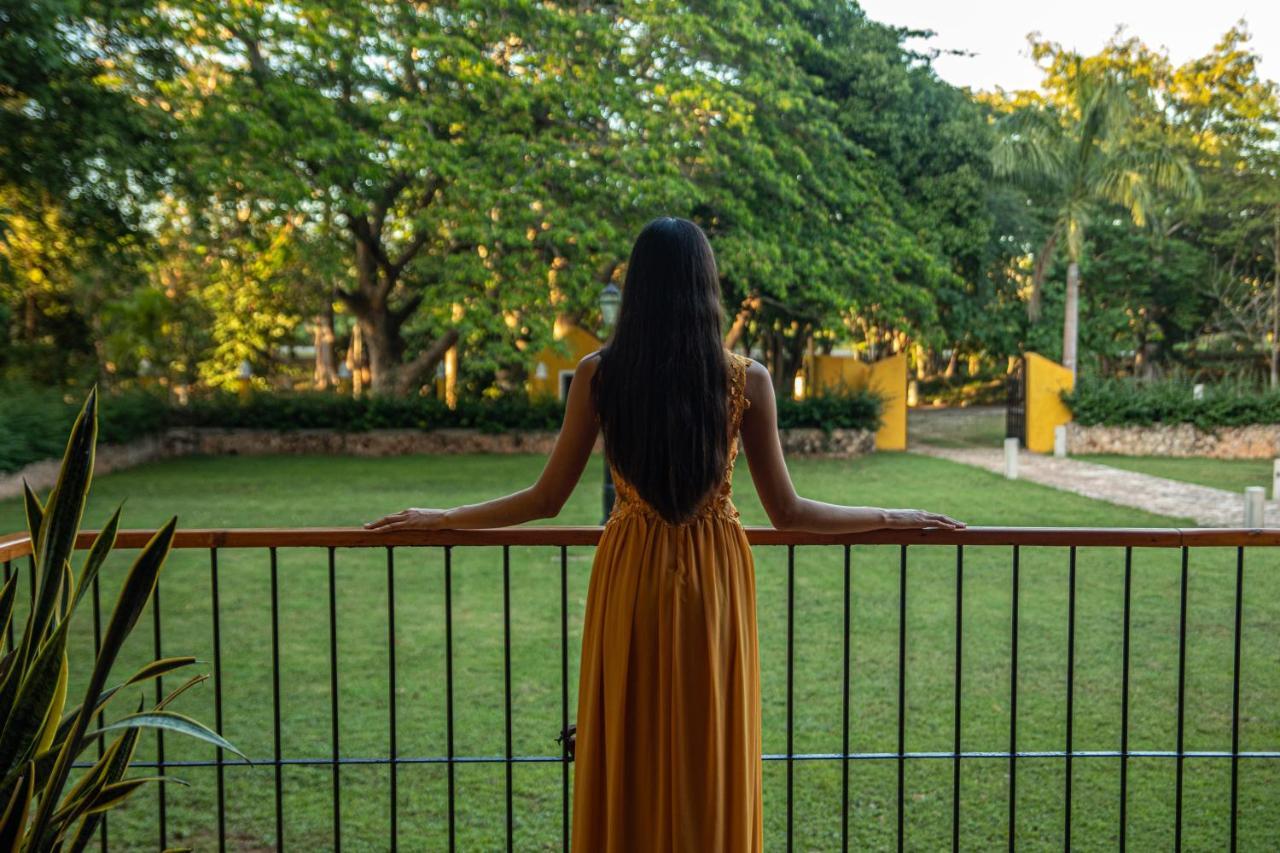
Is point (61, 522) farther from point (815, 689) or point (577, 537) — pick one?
point (815, 689)

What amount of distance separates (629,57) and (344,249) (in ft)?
26.2

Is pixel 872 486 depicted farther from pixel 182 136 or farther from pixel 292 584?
pixel 182 136

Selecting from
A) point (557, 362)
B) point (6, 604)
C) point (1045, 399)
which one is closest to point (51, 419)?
point (557, 362)

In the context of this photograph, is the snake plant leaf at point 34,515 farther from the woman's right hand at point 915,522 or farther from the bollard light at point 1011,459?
the bollard light at point 1011,459

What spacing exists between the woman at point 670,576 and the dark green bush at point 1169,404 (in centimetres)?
2194

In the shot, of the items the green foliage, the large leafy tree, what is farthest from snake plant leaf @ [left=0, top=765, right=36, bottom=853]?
the green foliage

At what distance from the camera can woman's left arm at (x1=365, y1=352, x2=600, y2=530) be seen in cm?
204

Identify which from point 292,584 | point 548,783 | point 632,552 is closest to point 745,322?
point 292,584

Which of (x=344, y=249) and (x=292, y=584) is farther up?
(x=344, y=249)

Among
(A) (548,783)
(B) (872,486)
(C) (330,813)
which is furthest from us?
(B) (872,486)

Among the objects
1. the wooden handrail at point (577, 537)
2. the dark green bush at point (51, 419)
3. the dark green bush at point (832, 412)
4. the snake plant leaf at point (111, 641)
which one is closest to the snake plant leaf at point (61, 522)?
the snake plant leaf at point (111, 641)

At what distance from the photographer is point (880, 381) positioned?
23.0 meters

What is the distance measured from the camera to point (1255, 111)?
91.7 feet

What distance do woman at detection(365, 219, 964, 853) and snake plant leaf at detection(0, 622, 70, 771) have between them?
0.97m
